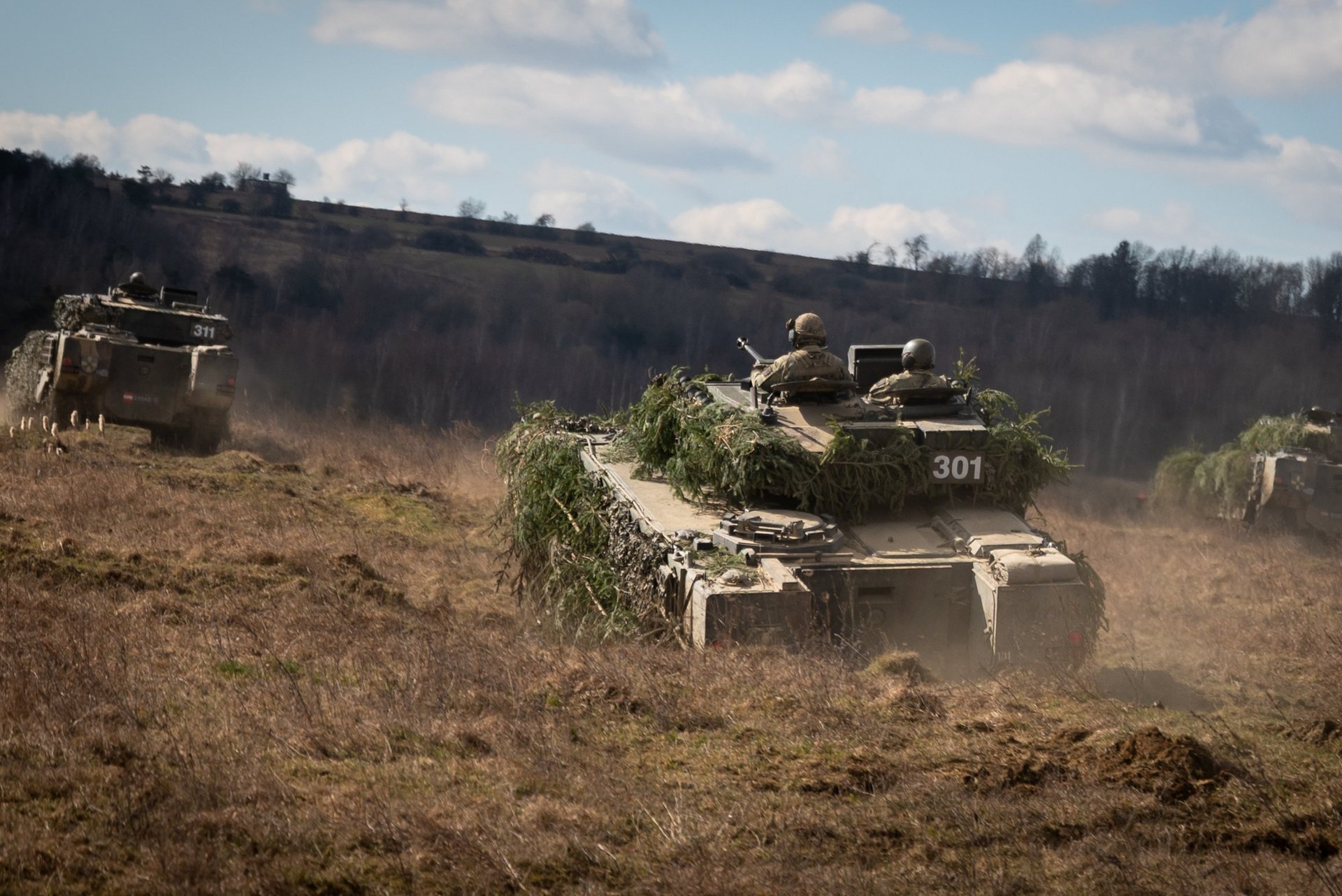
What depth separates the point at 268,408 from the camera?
32.5 m

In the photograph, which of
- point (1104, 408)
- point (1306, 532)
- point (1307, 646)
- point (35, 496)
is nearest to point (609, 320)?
point (1104, 408)

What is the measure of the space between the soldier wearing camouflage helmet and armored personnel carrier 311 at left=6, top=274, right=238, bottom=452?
445 inches

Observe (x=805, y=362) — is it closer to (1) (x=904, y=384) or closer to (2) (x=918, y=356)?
(1) (x=904, y=384)

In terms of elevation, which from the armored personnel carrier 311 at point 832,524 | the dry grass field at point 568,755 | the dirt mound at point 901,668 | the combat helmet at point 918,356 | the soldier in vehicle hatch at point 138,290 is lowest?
the dry grass field at point 568,755

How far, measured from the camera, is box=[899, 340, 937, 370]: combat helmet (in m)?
11.0

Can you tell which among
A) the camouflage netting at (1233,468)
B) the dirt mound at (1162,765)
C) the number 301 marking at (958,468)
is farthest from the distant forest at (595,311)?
the dirt mound at (1162,765)

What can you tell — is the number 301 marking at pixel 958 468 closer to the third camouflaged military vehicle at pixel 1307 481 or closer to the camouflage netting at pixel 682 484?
the camouflage netting at pixel 682 484

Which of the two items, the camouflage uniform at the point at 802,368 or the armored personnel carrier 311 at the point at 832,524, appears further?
the camouflage uniform at the point at 802,368

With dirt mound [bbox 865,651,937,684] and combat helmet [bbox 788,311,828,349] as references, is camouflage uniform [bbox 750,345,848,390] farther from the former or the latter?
dirt mound [bbox 865,651,937,684]

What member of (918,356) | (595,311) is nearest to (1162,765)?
(918,356)

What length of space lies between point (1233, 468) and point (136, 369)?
1722cm

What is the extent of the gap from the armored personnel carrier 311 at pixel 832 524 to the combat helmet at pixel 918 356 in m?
0.31

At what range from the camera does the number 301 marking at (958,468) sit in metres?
10.1

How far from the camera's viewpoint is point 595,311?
168 feet
